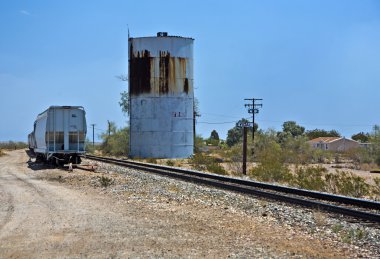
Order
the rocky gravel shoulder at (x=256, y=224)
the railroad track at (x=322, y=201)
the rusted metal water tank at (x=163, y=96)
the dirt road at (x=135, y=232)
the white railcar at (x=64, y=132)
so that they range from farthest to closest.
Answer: the rusted metal water tank at (x=163, y=96) < the white railcar at (x=64, y=132) < the railroad track at (x=322, y=201) < the rocky gravel shoulder at (x=256, y=224) < the dirt road at (x=135, y=232)

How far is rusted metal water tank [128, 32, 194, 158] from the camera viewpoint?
48.7 m

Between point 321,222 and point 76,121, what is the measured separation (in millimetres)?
23267

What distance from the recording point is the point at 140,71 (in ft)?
162

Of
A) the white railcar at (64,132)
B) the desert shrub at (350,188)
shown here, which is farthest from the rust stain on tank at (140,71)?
the desert shrub at (350,188)

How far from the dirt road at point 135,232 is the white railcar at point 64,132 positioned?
15.7m

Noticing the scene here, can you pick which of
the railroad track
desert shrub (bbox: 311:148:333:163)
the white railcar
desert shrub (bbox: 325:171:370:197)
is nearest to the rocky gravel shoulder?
the railroad track

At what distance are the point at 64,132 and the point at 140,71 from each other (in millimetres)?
18507

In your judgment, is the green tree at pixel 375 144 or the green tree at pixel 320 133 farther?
the green tree at pixel 320 133

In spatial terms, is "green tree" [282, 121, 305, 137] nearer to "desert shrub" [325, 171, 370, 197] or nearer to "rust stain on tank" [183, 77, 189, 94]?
"rust stain on tank" [183, 77, 189, 94]

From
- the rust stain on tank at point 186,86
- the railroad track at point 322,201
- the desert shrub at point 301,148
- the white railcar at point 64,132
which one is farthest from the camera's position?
the desert shrub at point 301,148

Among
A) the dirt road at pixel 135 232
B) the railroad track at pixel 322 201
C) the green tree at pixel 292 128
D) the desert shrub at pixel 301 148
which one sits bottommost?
the dirt road at pixel 135 232

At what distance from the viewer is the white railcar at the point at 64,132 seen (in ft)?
104

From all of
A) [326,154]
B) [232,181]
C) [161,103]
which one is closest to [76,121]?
[232,181]

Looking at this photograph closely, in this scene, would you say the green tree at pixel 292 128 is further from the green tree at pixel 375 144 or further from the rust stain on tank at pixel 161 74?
the rust stain on tank at pixel 161 74
